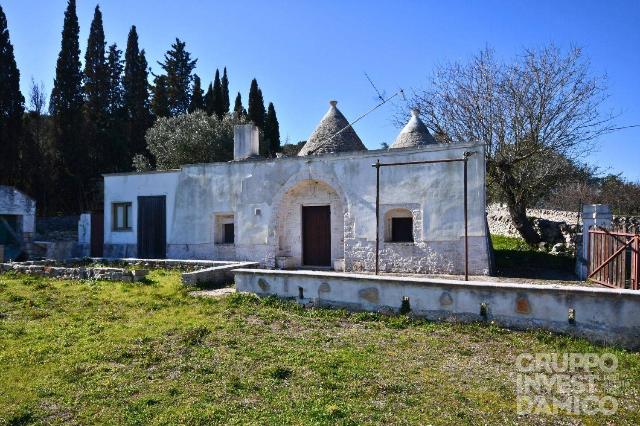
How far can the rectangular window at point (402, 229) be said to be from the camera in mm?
13930

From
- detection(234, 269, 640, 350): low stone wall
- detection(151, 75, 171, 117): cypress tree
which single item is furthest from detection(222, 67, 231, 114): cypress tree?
detection(234, 269, 640, 350): low stone wall

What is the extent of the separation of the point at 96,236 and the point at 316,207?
1070 cm

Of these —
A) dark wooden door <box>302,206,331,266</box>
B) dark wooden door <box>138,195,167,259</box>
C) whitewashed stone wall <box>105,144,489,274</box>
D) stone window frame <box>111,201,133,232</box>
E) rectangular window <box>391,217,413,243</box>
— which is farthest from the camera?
stone window frame <box>111,201,133,232</box>

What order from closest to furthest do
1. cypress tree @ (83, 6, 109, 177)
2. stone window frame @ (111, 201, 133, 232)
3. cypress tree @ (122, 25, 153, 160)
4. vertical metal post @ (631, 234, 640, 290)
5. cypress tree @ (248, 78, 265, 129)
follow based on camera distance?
vertical metal post @ (631, 234, 640, 290) → stone window frame @ (111, 201, 133, 232) → cypress tree @ (83, 6, 109, 177) → cypress tree @ (122, 25, 153, 160) → cypress tree @ (248, 78, 265, 129)

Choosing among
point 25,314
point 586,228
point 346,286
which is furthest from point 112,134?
point 586,228

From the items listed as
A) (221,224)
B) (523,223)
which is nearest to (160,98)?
(221,224)

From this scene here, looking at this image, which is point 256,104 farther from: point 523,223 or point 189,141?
point 523,223

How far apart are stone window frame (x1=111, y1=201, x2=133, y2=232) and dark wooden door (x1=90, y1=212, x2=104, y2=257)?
146 cm

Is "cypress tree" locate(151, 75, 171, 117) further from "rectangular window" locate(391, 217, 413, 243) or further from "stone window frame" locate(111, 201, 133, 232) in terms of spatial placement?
"rectangular window" locate(391, 217, 413, 243)

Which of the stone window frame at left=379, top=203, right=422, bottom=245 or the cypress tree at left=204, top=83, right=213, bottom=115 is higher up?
the cypress tree at left=204, top=83, right=213, bottom=115

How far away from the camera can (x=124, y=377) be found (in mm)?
5488

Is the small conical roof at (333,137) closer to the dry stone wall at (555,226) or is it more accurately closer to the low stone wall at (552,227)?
the dry stone wall at (555,226)

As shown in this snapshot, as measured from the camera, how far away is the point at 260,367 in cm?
579

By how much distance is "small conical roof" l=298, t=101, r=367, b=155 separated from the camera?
620 inches
